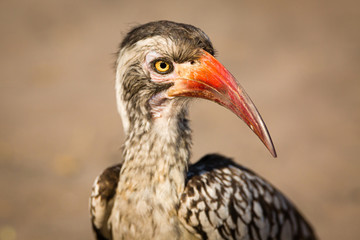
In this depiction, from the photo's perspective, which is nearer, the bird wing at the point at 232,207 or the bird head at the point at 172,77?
the bird head at the point at 172,77

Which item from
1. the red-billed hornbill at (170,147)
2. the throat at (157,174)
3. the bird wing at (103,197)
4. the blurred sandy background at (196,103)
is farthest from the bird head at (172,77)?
the blurred sandy background at (196,103)

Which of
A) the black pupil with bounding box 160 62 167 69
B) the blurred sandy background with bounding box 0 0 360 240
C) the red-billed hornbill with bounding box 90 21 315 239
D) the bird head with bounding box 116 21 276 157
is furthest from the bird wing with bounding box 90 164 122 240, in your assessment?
the blurred sandy background with bounding box 0 0 360 240

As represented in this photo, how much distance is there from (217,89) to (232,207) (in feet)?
2.79

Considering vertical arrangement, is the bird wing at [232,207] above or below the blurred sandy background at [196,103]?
below

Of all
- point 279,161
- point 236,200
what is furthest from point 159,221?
point 279,161

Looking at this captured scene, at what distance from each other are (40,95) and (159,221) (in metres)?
5.60

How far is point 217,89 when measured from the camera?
2584mm

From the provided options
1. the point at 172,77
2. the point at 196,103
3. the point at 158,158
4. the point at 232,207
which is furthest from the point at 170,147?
the point at 196,103

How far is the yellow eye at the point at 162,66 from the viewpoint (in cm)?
266

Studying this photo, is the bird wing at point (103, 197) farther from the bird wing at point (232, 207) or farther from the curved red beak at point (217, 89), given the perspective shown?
the curved red beak at point (217, 89)

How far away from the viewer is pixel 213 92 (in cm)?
261

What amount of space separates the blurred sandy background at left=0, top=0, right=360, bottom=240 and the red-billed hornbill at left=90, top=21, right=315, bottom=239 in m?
2.75

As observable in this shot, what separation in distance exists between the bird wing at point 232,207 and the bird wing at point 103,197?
58 centimetres

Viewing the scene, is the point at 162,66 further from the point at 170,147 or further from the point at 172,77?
the point at 170,147
